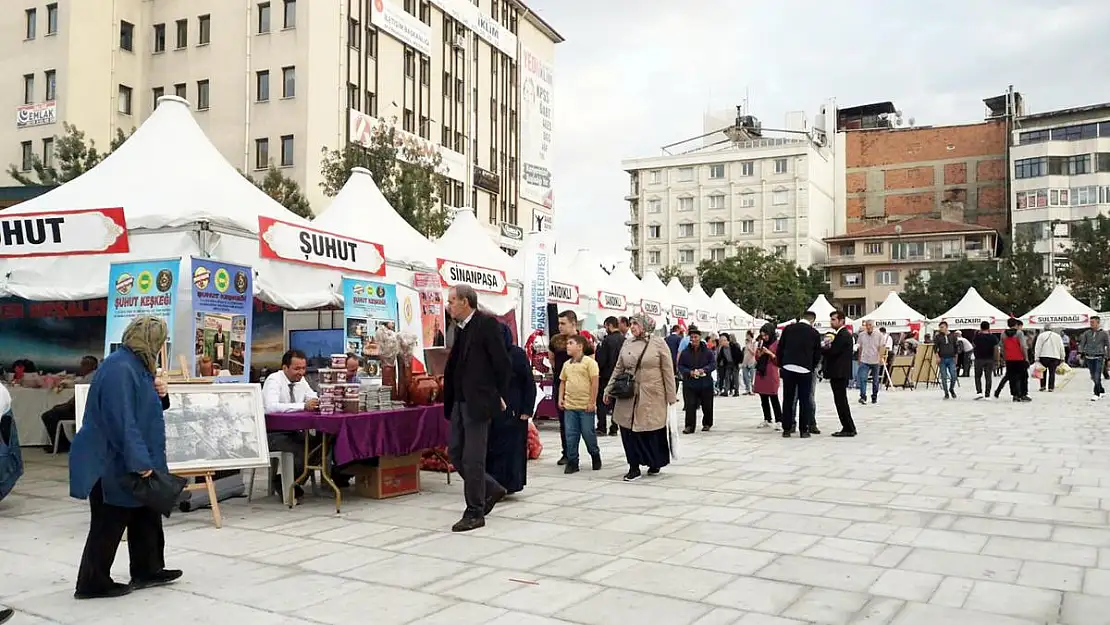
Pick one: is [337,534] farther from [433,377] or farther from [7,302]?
[7,302]

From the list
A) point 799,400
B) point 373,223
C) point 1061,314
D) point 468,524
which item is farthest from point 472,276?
point 1061,314

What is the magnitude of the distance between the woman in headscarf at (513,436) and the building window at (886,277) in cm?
6989

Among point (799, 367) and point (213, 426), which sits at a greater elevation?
point (799, 367)

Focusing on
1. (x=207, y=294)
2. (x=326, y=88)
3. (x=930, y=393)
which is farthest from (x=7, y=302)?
(x=326, y=88)

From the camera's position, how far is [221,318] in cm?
877

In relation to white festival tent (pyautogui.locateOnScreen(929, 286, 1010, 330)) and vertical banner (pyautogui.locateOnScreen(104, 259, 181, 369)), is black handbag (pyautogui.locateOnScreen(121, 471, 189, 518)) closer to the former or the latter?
vertical banner (pyautogui.locateOnScreen(104, 259, 181, 369))

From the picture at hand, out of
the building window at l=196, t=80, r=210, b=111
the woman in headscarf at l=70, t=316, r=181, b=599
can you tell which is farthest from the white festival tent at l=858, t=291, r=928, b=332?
the woman in headscarf at l=70, t=316, r=181, b=599

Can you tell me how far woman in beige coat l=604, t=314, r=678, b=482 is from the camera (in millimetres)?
8734

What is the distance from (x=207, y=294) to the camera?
337 inches

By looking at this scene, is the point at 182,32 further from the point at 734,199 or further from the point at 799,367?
the point at 734,199

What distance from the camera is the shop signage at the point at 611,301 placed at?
20.5m

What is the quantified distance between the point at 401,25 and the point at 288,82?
21.7 feet

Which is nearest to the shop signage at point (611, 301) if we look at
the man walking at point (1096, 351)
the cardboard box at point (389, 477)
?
the man walking at point (1096, 351)

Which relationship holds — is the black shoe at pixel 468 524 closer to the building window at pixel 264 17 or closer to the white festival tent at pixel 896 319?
the white festival tent at pixel 896 319
